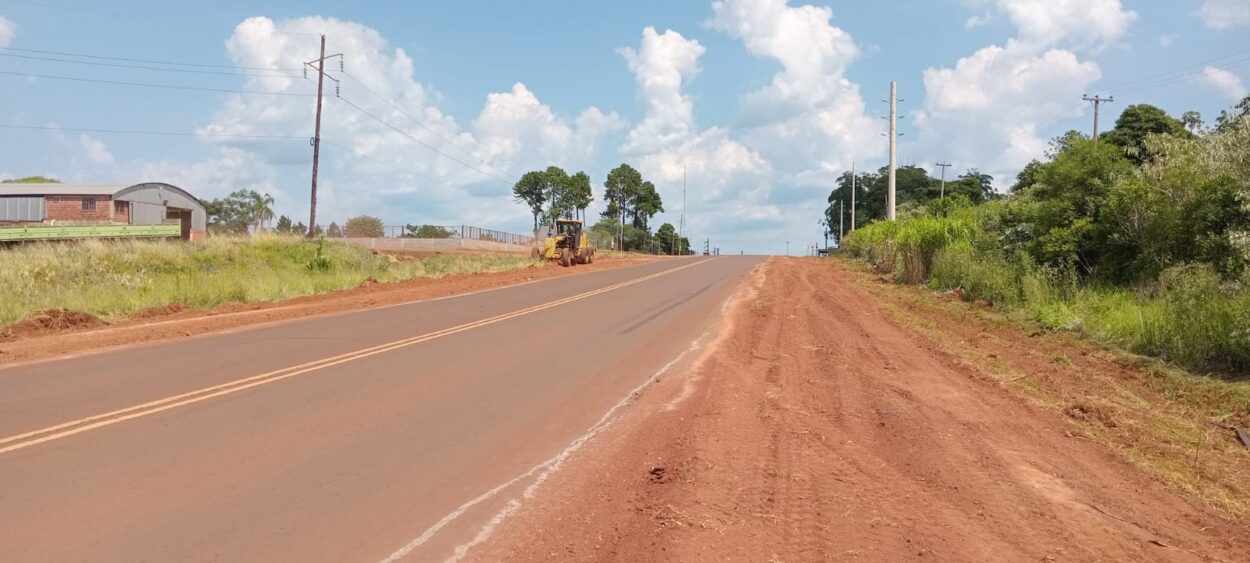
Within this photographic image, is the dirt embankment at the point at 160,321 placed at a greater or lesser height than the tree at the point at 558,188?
lesser

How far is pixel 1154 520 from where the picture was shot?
5.42m

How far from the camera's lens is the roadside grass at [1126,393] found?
689 cm

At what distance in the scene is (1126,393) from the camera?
9859mm

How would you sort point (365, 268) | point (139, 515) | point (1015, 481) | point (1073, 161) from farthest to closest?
1. point (365, 268)
2. point (1073, 161)
3. point (1015, 481)
4. point (139, 515)

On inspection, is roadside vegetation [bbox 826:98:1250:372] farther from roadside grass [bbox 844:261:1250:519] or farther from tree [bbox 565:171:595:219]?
tree [bbox 565:171:595:219]

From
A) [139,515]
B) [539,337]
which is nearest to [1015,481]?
[139,515]

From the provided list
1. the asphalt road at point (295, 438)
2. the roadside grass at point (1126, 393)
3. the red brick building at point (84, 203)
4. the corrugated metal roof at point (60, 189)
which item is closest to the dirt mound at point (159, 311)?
the asphalt road at point (295, 438)

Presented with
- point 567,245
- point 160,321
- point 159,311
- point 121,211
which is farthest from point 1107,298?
point 121,211

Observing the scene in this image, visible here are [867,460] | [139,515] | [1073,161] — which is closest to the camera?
[139,515]

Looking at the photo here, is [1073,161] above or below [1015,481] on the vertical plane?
above

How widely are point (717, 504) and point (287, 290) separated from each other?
73.2 ft

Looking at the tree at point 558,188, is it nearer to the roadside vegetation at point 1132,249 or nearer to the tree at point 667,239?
the tree at point 667,239

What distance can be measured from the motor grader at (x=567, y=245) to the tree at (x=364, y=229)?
2723 centimetres

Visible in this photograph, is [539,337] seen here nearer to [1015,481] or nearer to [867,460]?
[867,460]
